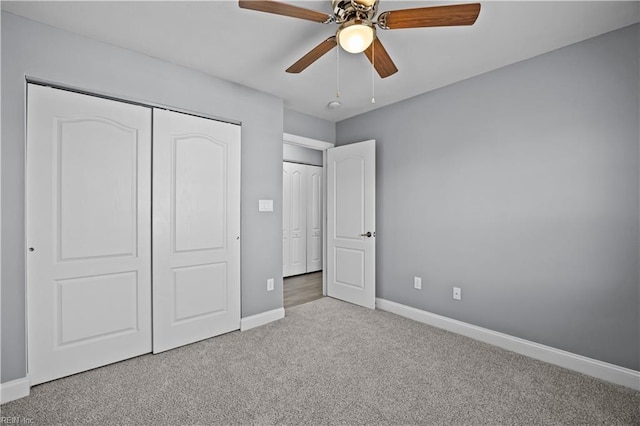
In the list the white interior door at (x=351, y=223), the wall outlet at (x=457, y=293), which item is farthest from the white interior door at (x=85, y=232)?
the wall outlet at (x=457, y=293)

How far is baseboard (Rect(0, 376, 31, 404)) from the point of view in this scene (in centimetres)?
192

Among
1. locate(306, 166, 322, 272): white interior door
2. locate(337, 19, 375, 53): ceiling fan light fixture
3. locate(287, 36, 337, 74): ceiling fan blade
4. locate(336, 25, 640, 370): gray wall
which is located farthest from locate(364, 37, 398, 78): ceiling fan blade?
locate(306, 166, 322, 272): white interior door

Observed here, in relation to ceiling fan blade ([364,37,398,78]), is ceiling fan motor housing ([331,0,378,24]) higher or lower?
higher

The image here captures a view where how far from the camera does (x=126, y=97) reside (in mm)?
2451

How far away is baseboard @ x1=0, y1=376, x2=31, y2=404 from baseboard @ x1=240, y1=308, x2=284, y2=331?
1578 millimetres

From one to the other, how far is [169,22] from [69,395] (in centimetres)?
259

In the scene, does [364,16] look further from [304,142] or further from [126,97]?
[304,142]

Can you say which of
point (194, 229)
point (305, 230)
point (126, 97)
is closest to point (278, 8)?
point (126, 97)

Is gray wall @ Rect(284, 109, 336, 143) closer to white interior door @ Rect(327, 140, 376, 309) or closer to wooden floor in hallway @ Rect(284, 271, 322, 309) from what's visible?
white interior door @ Rect(327, 140, 376, 309)

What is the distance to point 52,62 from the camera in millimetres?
2150

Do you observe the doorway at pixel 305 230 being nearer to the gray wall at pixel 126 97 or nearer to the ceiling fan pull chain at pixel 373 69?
the gray wall at pixel 126 97

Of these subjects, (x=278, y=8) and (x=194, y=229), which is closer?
(x=278, y=8)

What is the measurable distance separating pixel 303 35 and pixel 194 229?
1889mm

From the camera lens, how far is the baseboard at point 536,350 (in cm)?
215
